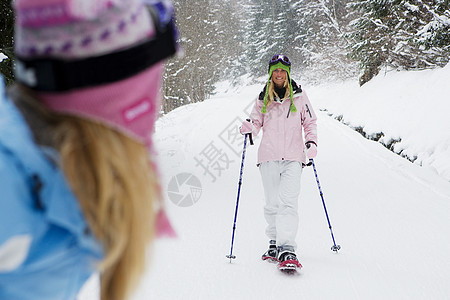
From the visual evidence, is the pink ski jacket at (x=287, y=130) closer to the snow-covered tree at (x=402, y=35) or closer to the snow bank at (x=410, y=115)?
the snow bank at (x=410, y=115)

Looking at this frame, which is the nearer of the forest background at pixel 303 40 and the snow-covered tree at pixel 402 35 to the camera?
the snow-covered tree at pixel 402 35

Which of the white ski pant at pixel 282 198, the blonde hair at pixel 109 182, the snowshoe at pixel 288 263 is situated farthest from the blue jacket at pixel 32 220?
the white ski pant at pixel 282 198

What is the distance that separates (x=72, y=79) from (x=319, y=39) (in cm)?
3648

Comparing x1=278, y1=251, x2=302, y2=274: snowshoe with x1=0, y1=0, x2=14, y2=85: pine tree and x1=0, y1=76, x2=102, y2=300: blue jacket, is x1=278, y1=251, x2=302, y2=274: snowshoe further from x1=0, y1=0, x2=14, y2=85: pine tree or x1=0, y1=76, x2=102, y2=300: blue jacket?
x1=0, y1=0, x2=14, y2=85: pine tree

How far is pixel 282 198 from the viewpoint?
4.00 m

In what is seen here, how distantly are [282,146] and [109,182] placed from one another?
132 inches

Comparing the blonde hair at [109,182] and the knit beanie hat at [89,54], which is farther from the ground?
the knit beanie hat at [89,54]

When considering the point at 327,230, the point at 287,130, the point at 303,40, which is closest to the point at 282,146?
the point at 287,130

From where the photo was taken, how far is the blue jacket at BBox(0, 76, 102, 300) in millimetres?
741

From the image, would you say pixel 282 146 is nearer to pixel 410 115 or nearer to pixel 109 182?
pixel 109 182

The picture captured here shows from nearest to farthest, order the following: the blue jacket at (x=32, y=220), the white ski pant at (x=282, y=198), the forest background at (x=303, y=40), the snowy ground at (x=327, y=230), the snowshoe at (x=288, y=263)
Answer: the blue jacket at (x=32, y=220), the snowy ground at (x=327, y=230), the snowshoe at (x=288, y=263), the white ski pant at (x=282, y=198), the forest background at (x=303, y=40)

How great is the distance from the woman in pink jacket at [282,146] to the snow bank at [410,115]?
162 inches

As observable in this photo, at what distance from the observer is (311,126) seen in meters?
4.14

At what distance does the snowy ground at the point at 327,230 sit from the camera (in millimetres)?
3510
